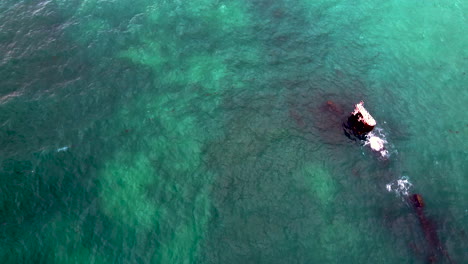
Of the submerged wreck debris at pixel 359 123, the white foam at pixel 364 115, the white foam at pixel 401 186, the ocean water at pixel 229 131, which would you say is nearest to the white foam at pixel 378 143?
the ocean water at pixel 229 131

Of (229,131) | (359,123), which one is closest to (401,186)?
(359,123)

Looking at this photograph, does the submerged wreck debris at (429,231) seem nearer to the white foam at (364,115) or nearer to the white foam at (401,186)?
the white foam at (401,186)

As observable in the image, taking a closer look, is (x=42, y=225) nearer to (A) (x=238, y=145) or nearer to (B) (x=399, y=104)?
(A) (x=238, y=145)

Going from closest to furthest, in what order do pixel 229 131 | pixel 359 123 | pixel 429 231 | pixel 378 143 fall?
pixel 429 231
pixel 359 123
pixel 378 143
pixel 229 131

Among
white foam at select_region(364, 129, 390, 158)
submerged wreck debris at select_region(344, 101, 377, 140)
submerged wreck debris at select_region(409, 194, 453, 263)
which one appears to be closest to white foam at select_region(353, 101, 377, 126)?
submerged wreck debris at select_region(344, 101, 377, 140)

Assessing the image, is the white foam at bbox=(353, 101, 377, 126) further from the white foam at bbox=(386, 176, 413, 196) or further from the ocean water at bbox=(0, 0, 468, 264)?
the white foam at bbox=(386, 176, 413, 196)

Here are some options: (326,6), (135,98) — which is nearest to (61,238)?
(135,98)

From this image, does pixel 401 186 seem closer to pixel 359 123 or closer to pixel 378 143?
pixel 378 143
